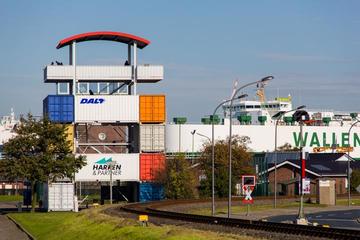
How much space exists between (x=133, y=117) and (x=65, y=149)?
3715 centimetres

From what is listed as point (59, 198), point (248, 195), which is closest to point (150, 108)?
point (59, 198)

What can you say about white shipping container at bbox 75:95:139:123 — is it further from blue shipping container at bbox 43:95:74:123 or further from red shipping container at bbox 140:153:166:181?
red shipping container at bbox 140:153:166:181

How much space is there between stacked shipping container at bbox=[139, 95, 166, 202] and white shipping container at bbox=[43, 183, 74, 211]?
105ft

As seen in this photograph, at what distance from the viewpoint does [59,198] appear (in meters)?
93.9

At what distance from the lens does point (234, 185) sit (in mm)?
118938

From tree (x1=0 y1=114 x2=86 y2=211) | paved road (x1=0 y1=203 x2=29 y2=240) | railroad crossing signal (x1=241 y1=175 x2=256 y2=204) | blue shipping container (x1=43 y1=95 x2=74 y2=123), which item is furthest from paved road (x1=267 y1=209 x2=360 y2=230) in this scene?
blue shipping container (x1=43 y1=95 x2=74 y2=123)

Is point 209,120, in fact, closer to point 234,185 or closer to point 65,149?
point 234,185

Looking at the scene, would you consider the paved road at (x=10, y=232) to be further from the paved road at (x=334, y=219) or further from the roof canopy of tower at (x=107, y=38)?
the roof canopy of tower at (x=107, y=38)

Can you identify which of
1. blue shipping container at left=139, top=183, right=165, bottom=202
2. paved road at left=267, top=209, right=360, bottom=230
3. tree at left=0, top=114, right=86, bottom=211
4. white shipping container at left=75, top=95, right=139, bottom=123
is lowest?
blue shipping container at left=139, top=183, right=165, bottom=202

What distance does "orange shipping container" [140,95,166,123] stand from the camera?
4931 inches

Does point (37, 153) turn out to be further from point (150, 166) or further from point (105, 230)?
point (105, 230)

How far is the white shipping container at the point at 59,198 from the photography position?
93500 mm

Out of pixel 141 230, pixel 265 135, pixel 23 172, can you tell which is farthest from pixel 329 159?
pixel 141 230

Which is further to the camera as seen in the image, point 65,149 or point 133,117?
point 133,117
